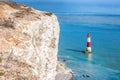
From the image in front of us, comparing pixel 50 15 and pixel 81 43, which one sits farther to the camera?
pixel 81 43

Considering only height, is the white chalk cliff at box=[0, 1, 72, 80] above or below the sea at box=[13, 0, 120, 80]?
above

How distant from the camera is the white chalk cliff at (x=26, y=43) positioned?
14.6 meters

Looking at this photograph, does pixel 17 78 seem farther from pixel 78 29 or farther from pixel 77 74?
pixel 78 29

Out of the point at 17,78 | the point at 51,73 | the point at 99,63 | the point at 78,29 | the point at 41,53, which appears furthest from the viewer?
the point at 78,29

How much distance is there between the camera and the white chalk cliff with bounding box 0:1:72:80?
48.0 feet

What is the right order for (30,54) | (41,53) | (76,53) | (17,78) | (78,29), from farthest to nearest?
(78,29) < (76,53) < (41,53) < (30,54) < (17,78)

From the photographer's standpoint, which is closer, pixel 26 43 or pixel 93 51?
pixel 26 43

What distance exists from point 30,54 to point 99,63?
29.0m

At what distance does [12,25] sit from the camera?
52.6 ft

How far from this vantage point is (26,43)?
15328mm

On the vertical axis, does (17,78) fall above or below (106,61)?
above

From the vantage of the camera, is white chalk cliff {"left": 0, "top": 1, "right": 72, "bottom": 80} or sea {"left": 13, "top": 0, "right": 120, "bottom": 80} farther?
sea {"left": 13, "top": 0, "right": 120, "bottom": 80}

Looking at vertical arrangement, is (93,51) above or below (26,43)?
below

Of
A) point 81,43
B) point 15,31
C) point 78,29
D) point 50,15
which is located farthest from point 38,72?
point 78,29
